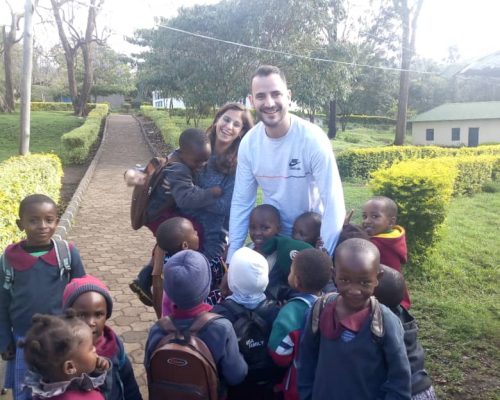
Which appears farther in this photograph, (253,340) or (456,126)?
(456,126)

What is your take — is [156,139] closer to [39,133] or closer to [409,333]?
[39,133]

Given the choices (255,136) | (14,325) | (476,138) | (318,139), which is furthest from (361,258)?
(476,138)

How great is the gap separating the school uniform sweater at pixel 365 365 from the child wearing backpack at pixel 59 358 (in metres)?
0.92

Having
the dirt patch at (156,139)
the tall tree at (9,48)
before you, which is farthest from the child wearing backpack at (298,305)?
the tall tree at (9,48)

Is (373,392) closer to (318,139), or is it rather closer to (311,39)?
(318,139)

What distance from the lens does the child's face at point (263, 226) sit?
2768 millimetres

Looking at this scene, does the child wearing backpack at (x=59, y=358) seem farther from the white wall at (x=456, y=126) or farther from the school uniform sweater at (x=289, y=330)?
the white wall at (x=456, y=126)

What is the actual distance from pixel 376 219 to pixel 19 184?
492 centimetres

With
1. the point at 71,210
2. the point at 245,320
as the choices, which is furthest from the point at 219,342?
the point at 71,210

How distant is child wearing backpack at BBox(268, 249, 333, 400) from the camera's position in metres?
2.24

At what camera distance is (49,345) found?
5.67 feet

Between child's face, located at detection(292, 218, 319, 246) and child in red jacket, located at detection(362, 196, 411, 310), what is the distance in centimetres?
42

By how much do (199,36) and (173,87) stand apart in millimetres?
2806

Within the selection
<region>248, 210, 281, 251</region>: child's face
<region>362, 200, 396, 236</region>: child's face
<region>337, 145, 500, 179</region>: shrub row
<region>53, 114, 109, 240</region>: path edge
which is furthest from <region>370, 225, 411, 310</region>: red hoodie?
<region>337, 145, 500, 179</region>: shrub row
